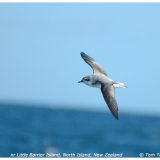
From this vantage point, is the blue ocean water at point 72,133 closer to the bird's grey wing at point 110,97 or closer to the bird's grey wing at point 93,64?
the bird's grey wing at point 93,64

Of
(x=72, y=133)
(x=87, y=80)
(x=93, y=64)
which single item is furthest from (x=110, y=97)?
(x=72, y=133)

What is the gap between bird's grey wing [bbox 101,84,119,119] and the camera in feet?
35.5

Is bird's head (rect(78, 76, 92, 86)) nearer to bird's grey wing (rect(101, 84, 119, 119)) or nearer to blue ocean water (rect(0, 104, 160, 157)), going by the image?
bird's grey wing (rect(101, 84, 119, 119))

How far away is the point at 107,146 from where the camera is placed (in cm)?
1474

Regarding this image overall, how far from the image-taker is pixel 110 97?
35.9 ft

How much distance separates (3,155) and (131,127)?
899 centimetres

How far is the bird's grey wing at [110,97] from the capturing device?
35.5 ft

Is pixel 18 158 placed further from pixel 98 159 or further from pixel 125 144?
pixel 125 144

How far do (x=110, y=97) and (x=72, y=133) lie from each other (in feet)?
22.7

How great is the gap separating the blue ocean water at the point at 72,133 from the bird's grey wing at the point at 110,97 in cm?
146

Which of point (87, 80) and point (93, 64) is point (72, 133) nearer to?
point (93, 64)

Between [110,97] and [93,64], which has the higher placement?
[93,64]

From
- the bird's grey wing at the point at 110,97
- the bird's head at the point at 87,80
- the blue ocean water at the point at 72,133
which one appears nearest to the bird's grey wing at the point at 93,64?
the bird's head at the point at 87,80

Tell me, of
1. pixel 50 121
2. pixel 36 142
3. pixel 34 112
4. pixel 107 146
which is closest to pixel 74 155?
pixel 36 142
